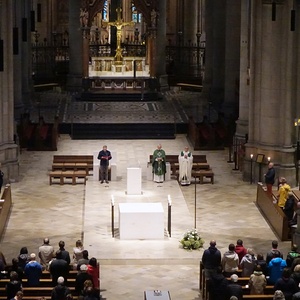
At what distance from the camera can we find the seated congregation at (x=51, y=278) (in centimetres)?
2250

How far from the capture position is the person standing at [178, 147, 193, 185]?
37.3m

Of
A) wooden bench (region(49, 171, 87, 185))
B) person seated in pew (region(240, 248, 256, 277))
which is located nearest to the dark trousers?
wooden bench (region(49, 171, 87, 185))

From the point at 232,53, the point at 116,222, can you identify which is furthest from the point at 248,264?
the point at 232,53

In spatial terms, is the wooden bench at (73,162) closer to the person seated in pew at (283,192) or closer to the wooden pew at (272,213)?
the wooden pew at (272,213)

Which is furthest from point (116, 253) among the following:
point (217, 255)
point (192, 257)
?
point (217, 255)

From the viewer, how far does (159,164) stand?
37.4 metres

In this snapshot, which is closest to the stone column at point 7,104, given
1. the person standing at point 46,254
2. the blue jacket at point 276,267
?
the person standing at point 46,254

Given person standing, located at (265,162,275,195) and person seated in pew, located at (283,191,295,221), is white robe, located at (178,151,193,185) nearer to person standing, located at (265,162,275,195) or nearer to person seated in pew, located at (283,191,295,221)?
person standing, located at (265,162,275,195)

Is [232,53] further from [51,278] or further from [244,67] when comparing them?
[51,278]

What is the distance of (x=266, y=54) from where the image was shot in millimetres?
37281

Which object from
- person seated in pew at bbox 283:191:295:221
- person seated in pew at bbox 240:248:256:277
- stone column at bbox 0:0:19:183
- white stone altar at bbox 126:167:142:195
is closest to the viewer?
person seated in pew at bbox 240:248:256:277

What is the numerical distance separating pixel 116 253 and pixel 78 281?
5537 millimetres

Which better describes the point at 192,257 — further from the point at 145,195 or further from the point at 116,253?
the point at 145,195

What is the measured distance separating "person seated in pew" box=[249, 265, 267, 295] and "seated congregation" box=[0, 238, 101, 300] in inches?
128
